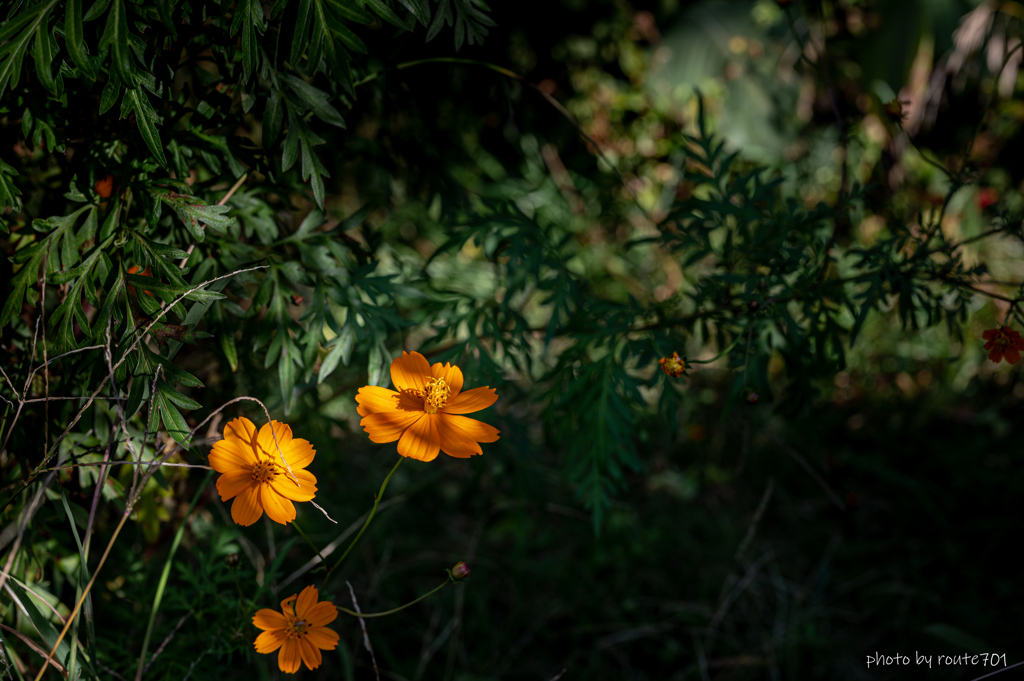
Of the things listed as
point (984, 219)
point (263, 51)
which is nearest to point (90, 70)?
point (263, 51)

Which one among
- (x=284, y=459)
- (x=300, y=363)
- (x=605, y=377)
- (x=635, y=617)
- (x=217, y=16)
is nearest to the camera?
(x=284, y=459)

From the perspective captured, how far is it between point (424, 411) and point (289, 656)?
1.49ft

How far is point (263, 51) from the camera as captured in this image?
3.38 feet

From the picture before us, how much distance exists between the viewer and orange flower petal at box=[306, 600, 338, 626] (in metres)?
1.00

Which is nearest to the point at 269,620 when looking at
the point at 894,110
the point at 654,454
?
the point at 894,110

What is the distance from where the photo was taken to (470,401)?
1.04 m

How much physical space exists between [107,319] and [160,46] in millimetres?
468

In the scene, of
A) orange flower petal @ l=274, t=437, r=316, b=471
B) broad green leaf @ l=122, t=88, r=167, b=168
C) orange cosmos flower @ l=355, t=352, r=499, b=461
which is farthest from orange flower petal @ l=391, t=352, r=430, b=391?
broad green leaf @ l=122, t=88, r=167, b=168

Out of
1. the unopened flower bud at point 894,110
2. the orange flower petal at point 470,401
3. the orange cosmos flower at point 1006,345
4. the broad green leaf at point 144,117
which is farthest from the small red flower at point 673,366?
the broad green leaf at point 144,117

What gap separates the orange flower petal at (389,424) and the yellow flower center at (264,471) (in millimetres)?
169

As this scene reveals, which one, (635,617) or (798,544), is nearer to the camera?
(635,617)

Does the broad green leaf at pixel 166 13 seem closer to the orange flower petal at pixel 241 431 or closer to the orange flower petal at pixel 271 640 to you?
the orange flower petal at pixel 241 431

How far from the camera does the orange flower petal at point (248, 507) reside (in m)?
0.95

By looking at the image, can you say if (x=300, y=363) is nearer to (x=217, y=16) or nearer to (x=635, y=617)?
(x=217, y=16)
